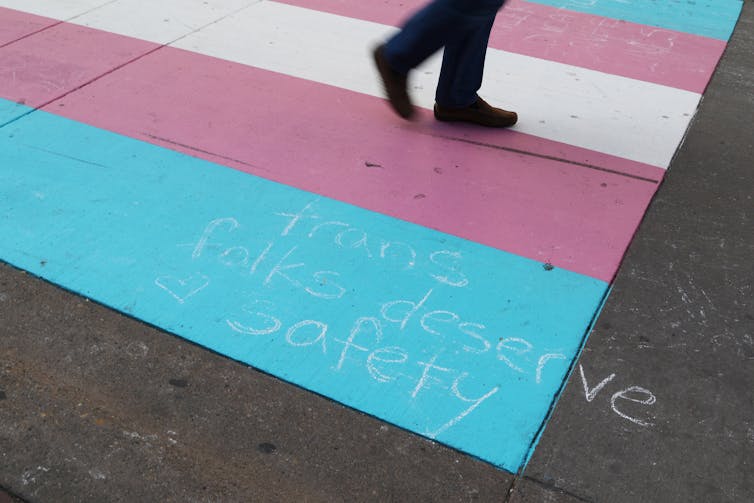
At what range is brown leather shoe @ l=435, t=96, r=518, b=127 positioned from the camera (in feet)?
14.8

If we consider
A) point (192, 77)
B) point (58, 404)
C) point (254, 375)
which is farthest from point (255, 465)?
point (192, 77)

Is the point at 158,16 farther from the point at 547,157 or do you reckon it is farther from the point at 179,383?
the point at 179,383

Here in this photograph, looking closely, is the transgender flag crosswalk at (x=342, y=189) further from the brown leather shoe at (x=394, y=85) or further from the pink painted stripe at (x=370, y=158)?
the brown leather shoe at (x=394, y=85)

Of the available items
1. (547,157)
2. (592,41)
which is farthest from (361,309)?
(592,41)

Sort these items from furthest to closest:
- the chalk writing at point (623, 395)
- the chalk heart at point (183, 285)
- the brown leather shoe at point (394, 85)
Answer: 1. the brown leather shoe at point (394, 85)
2. the chalk heart at point (183, 285)
3. the chalk writing at point (623, 395)

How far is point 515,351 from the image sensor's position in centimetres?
302

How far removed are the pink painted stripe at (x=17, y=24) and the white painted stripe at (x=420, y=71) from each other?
0.25 metres

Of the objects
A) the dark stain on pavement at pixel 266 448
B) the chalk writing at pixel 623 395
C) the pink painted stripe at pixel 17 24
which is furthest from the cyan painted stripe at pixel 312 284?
the pink painted stripe at pixel 17 24

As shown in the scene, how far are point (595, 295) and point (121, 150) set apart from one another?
8.00 ft

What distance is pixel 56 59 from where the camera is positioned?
200 inches

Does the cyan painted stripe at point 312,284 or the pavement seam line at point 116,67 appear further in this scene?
the pavement seam line at point 116,67

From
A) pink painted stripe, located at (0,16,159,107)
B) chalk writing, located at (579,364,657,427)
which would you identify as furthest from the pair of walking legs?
pink painted stripe, located at (0,16,159,107)

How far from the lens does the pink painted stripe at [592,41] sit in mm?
5379

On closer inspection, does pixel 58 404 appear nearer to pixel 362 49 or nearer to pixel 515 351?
pixel 515 351
